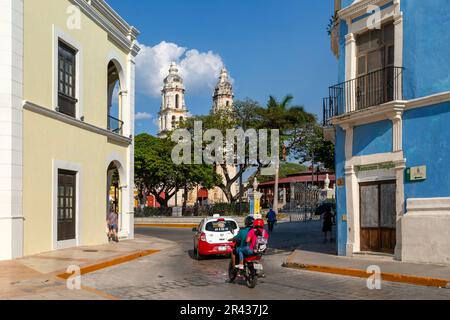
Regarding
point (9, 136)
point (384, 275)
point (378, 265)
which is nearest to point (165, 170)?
point (9, 136)

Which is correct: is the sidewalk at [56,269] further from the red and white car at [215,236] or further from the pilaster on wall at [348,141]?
the pilaster on wall at [348,141]

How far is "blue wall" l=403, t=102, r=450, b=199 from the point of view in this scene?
13.9 m

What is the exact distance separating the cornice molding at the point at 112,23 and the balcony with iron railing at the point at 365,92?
983 centimetres

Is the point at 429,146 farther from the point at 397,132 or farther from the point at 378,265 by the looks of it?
the point at 378,265

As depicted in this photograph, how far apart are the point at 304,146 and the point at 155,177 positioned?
16493 mm

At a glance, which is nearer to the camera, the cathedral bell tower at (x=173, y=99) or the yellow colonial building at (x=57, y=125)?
the yellow colonial building at (x=57, y=125)

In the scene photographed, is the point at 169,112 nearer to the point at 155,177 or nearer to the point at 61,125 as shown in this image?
the point at 155,177

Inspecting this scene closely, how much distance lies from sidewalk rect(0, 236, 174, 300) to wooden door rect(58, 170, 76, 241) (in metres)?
0.70

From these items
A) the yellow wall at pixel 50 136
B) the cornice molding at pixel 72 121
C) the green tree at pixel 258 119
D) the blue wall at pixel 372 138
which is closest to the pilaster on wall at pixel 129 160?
the cornice molding at pixel 72 121

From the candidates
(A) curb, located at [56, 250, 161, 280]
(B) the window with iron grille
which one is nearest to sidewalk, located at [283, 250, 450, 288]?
(A) curb, located at [56, 250, 161, 280]

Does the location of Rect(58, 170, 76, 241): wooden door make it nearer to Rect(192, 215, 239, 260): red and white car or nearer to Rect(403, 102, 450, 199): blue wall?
Rect(192, 215, 239, 260): red and white car

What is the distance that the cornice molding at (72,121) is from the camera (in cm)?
1620

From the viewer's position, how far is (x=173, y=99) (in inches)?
4222
